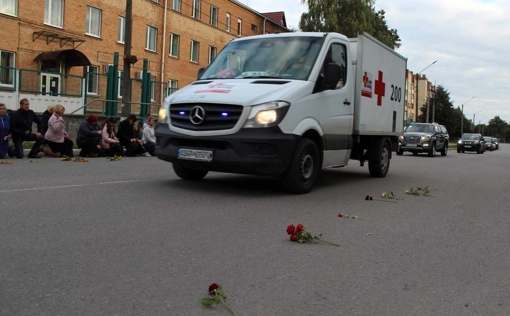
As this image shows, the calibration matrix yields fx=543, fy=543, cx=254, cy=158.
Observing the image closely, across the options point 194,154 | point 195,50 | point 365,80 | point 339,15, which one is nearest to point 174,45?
point 195,50

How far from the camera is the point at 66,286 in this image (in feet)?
11.2

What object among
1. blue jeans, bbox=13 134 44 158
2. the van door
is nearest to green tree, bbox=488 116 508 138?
blue jeans, bbox=13 134 44 158

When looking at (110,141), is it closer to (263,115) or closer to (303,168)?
(303,168)

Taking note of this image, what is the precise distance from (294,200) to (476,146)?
1506 inches

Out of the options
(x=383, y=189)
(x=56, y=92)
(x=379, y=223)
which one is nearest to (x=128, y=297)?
(x=379, y=223)

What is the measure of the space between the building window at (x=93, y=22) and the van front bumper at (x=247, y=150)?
974 inches

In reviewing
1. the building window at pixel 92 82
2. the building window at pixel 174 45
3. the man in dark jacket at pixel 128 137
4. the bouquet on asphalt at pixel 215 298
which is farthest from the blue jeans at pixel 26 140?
the building window at pixel 174 45

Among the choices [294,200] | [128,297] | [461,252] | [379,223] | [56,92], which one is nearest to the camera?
A: [128,297]

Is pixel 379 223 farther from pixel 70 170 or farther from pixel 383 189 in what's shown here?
pixel 70 170

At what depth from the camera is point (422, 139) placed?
27875mm

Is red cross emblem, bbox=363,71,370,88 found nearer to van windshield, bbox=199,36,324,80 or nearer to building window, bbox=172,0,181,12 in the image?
van windshield, bbox=199,36,324,80

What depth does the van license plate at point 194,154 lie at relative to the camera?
736 cm

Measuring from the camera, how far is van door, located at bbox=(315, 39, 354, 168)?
8.39 metres

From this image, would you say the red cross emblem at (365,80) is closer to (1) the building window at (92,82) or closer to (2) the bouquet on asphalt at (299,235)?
(2) the bouquet on asphalt at (299,235)
